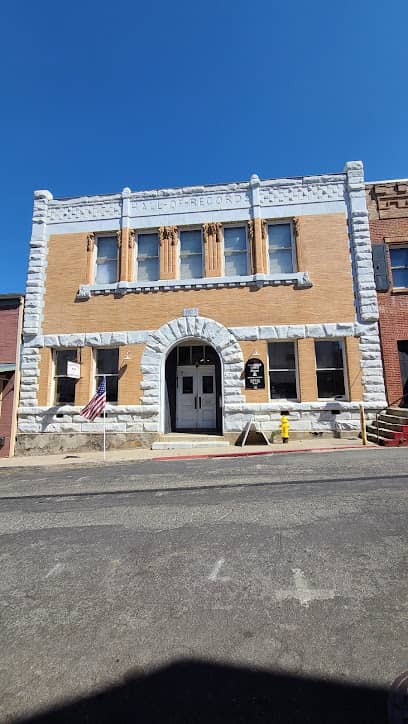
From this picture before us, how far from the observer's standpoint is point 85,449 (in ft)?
45.9

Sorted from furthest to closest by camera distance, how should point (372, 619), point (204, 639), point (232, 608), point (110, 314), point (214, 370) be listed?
1. point (214, 370)
2. point (110, 314)
3. point (232, 608)
4. point (372, 619)
5. point (204, 639)

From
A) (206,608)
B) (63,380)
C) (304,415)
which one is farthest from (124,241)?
(206,608)

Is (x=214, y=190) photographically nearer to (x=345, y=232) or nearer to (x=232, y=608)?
(x=345, y=232)

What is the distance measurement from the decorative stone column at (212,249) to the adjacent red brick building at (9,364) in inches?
305

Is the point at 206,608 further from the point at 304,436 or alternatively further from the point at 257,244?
the point at 257,244

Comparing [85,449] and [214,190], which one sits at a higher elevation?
[214,190]

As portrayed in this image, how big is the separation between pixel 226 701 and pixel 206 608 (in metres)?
0.86

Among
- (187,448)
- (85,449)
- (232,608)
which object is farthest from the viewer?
(85,449)

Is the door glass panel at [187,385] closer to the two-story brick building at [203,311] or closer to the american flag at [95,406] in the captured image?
the two-story brick building at [203,311]

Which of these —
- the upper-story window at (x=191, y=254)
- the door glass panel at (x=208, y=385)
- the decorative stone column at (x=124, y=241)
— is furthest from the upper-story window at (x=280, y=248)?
the decorative stone column at (x=124, y=241)

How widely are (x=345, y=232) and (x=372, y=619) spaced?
48.6ft

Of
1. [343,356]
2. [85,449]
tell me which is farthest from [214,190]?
[85,449]

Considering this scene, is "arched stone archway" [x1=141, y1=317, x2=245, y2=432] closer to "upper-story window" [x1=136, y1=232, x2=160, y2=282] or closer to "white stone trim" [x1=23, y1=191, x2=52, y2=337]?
"upper-story window" [x1=136, y1=232, x2=160, y2=282]

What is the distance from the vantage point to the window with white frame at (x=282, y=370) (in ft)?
46.5
